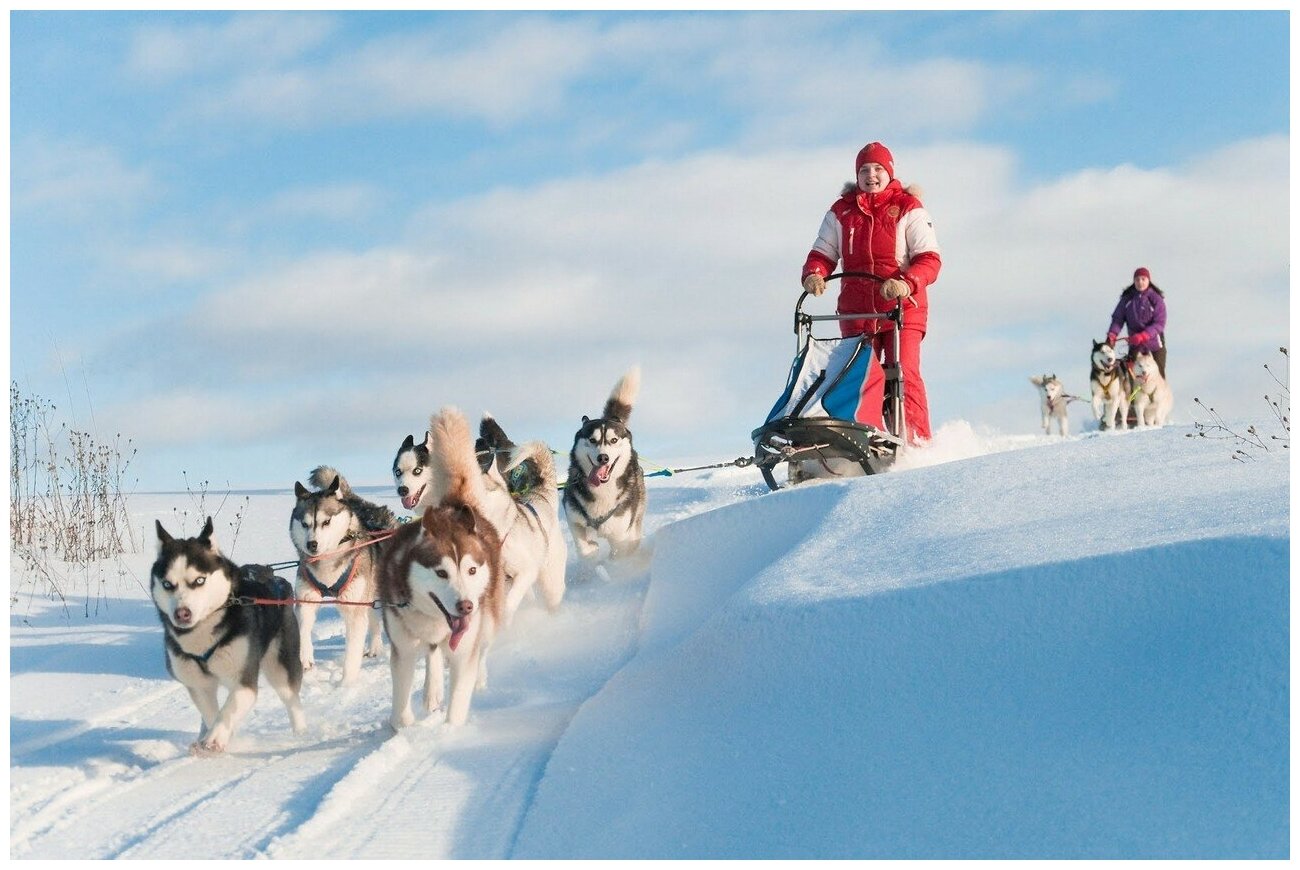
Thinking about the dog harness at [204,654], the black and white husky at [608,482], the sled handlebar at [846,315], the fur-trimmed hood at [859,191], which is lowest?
the dog harness at [204,654]

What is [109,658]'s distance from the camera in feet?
18.1

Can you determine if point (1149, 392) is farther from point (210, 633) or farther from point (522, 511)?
point (210, 633)

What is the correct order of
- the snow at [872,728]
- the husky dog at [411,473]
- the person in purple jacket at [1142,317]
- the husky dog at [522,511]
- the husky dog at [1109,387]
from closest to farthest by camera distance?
1. the snow at [872,728]
2. the husky dog at [522,511]
3. the husky dog at [411,473]
4. the person in purple jacket at [1142,317]
5. the husky dog at [1109,387]

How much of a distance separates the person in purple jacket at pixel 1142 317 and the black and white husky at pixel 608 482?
374 inches

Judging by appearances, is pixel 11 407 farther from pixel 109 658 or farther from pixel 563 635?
pixel 563 635

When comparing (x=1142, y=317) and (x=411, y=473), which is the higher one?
(x=1142, y=317)

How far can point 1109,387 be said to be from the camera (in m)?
14.6

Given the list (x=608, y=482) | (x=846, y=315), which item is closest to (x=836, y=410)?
(x=846, y=315)

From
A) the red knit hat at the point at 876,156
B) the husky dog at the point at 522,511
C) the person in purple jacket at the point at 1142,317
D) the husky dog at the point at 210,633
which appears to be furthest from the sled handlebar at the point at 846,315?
the person in purple jacket at the point at 1142,317

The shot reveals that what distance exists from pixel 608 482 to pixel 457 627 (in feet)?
8.45

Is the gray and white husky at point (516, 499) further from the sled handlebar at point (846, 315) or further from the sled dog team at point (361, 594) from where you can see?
the sled handlebar at point (846, 315)

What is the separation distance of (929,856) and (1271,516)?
1.44 m

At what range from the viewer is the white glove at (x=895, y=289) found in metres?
6.40

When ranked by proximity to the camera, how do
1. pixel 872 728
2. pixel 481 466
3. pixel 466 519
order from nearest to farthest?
pixel 872 728 → pixel 466 519 → pixel 481 466
